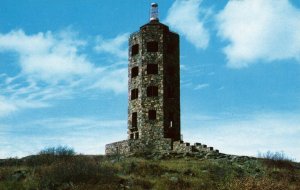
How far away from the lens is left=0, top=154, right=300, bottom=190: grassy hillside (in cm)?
1992

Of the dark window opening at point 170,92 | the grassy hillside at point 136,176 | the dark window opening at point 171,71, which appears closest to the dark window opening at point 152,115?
the dark window opening at point 170,92

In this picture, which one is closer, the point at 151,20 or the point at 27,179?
the point at 27,179

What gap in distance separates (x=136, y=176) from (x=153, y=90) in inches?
786

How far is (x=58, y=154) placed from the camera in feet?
99.3

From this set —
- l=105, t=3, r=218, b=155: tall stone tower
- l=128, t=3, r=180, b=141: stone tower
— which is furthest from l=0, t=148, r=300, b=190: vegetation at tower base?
l=128, t=3, r=180, b=141: stone tower

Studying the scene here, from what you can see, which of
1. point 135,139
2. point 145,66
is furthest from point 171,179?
point 145,66

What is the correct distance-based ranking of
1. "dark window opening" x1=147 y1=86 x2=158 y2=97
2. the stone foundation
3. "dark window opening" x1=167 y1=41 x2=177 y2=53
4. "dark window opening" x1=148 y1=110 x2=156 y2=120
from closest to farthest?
the stone foundation
"dark window opening" x1=148 y1=110 x2=156 y2=120
"dark window opening" x1=147 y1=86 x2=158 y2=97
"dark window opening" x1=167 y1=41 x2=177 y2=53

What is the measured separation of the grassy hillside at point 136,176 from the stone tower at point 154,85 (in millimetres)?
13522

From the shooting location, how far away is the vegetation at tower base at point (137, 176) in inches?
784

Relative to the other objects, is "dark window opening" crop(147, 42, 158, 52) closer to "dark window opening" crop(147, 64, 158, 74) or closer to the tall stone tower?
the tall stone tower

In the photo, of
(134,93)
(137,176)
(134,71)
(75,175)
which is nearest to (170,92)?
(134,93)

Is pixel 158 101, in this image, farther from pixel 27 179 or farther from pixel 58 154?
pixel 27 179

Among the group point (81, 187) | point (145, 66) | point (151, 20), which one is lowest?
point (81, 187)

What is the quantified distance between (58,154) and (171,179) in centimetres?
1054
